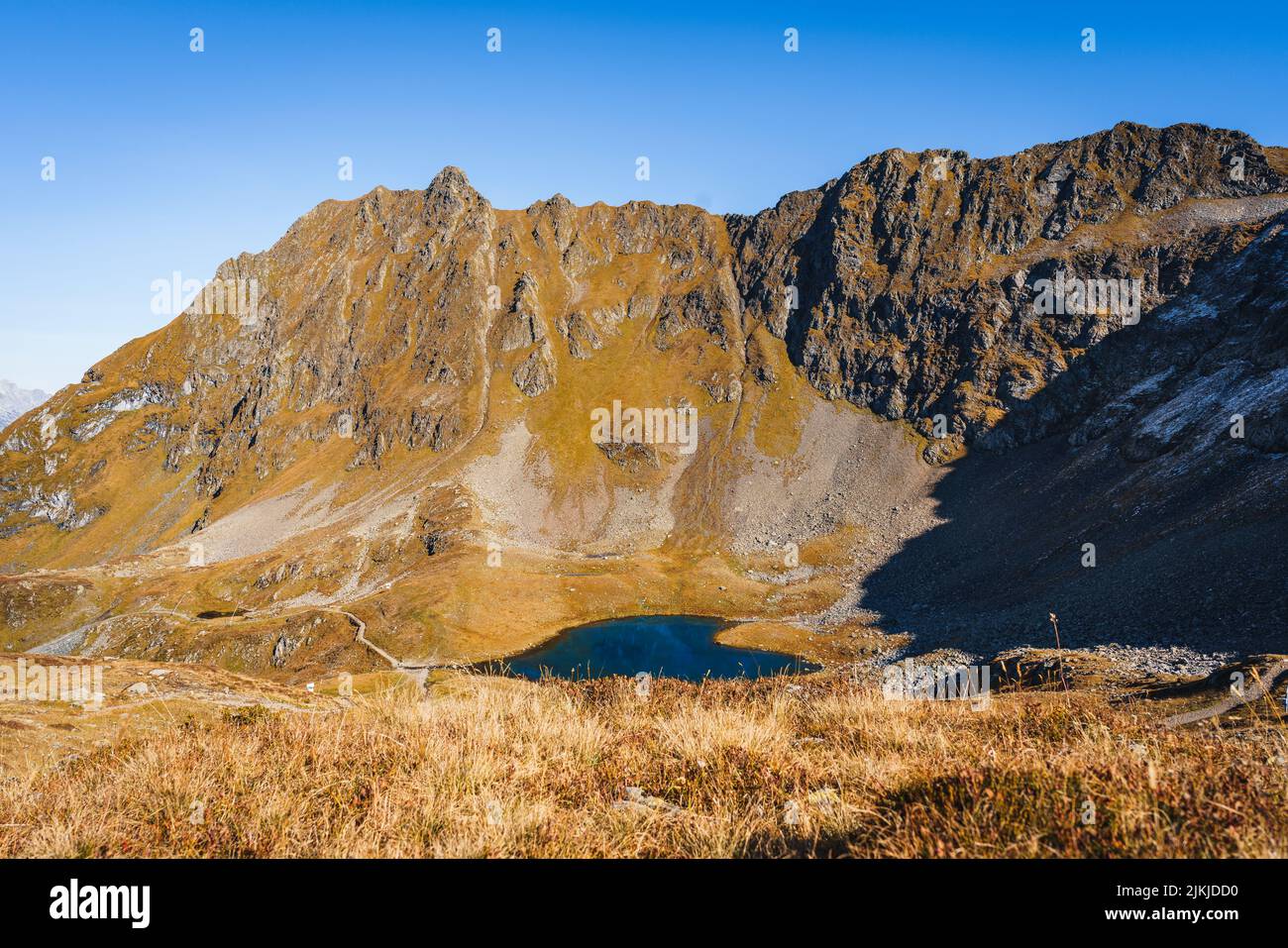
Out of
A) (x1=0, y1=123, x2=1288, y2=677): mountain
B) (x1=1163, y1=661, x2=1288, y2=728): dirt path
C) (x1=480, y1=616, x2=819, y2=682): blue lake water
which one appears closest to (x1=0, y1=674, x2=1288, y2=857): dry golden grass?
(x1=1163, y1=661, x2=1288, y2=728): dirt path

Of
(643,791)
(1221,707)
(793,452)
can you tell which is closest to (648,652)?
(1221,707)

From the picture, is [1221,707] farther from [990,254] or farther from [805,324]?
[805,324]

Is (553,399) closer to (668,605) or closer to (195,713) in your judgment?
(668,605)

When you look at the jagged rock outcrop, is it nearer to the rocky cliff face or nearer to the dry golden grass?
the rocky cliff face

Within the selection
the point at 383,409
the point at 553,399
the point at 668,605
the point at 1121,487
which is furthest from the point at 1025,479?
the point at 383,409

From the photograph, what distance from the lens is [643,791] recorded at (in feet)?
21.0

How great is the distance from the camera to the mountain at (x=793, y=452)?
7869 centimetres

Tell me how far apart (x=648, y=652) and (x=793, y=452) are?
259 ft

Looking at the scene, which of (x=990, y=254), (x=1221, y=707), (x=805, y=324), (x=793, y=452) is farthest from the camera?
(x=805, y=324)

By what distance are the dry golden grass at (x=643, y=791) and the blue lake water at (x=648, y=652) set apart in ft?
208

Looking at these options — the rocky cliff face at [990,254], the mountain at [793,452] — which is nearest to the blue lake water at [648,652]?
the mountain at [793,452]

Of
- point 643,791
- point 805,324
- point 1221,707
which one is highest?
point 805,324

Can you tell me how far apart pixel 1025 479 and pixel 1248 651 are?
71.8 m
